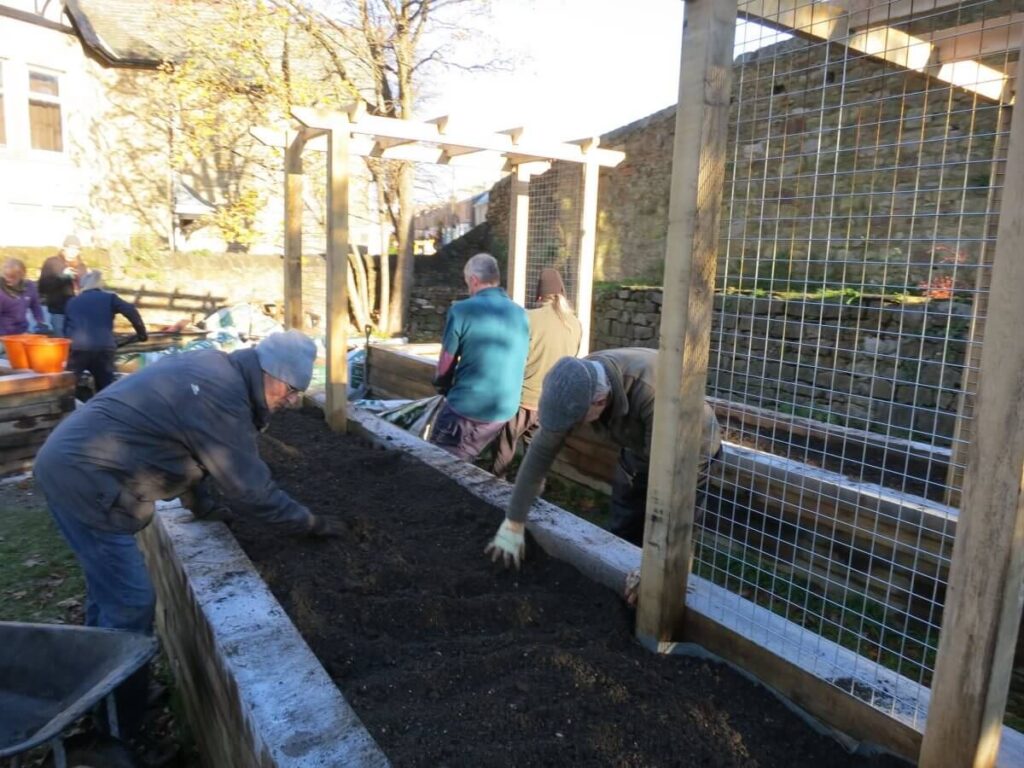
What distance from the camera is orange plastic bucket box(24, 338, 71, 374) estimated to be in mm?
6590

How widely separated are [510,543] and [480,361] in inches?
68.2

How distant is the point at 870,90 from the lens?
690cm

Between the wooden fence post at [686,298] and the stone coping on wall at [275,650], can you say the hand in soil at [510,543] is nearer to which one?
the stone coping on wall at [275,650]

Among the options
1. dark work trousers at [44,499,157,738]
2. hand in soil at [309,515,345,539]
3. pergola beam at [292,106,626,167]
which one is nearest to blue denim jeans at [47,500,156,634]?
dark work trousers at [44,499,157,738]

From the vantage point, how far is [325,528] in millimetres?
3197

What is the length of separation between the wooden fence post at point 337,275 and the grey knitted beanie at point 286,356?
8.64ft

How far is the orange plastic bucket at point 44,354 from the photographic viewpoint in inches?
259

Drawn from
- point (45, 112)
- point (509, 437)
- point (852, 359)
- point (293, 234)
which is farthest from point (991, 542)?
point (45, 112)

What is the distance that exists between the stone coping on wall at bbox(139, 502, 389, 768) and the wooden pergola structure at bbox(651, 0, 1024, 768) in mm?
1104

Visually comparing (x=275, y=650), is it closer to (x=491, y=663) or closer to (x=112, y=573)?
(x=491, y=663)

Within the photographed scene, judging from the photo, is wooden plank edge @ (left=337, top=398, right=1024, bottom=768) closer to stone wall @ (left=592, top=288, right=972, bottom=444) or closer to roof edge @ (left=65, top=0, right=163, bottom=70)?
stone wall @ (left=592, top=288, right=972, bottom=444)

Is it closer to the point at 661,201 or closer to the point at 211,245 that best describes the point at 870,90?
the point at 661,201

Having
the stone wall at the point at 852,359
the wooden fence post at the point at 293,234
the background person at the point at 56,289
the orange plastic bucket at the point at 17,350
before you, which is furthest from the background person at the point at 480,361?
the background person at the point at 56,289

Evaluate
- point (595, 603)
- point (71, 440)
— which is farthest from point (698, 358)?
point (71, 440)
